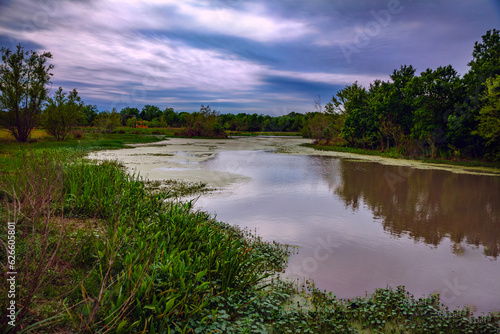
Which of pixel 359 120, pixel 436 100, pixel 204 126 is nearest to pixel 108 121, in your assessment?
pixel 204 126

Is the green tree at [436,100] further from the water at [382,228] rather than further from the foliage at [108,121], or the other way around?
the foliage at [108,121]

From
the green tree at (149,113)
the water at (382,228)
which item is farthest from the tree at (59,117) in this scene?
the green tree at (149,113)

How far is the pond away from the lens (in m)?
4.93

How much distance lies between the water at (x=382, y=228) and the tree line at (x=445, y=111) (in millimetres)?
6102

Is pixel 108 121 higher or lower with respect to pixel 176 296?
higher

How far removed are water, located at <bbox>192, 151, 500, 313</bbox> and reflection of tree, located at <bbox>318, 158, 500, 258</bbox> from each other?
0.03 metres

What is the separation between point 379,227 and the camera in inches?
300

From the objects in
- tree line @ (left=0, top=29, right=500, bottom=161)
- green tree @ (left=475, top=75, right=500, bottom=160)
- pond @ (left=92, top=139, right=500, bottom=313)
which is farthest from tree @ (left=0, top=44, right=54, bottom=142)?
green tree @ (left=475, top=75, right=500, bottom=160)

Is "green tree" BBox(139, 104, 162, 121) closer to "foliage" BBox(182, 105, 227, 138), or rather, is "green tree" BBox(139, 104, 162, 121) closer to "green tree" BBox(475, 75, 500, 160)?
"foliage" BBox(182, 105, 227, 138)

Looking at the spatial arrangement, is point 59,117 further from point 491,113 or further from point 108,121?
point 491,113

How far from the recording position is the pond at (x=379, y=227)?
4934 millimetres

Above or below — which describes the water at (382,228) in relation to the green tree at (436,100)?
below

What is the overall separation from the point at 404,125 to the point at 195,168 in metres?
19.6

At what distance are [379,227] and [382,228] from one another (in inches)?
3.3
